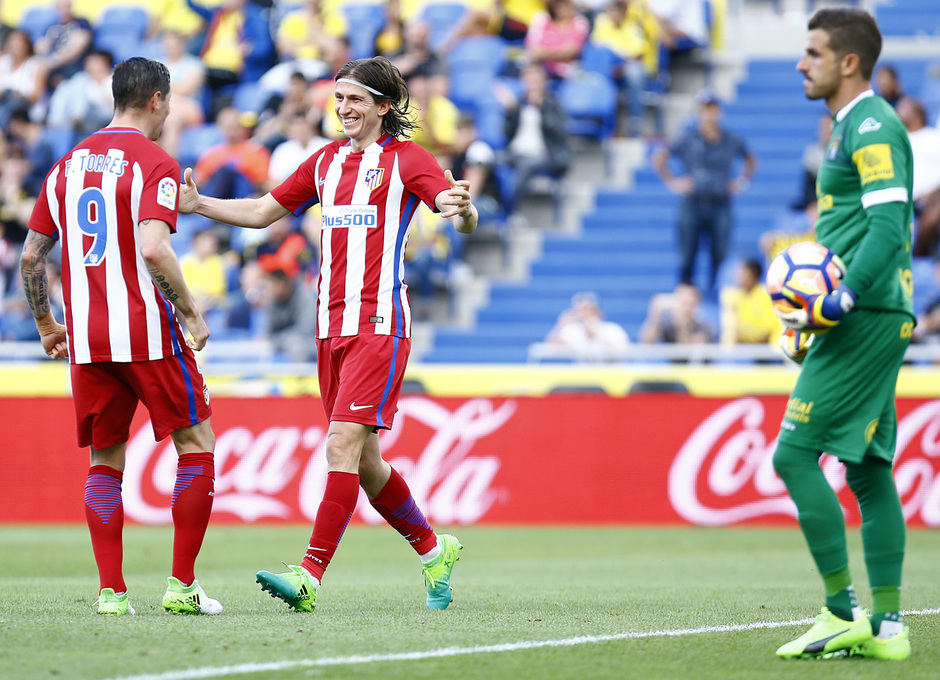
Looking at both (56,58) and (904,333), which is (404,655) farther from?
(56,58)

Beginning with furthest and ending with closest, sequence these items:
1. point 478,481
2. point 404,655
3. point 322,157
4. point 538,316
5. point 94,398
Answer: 1. point 538,316
2. point 478,481
3. point 322,157
4. point 94,398
5. point 404,655

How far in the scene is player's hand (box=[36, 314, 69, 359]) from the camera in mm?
5750

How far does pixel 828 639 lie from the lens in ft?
14.8

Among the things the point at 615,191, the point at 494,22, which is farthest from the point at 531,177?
the point at 494,22

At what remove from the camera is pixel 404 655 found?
4.34 m

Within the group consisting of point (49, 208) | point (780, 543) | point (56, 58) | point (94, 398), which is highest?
point (56, 58)

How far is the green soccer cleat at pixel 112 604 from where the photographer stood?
5.35m

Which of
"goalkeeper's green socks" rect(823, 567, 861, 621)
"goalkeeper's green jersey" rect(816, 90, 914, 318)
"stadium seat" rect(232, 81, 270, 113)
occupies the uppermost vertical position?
"stadium seat" rect(232, 81, 270, 113)

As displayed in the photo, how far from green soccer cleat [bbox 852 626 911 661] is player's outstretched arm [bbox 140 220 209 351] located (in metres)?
2.84

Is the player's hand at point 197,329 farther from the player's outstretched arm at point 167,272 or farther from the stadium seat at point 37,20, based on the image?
the stadium seat at point 37,20

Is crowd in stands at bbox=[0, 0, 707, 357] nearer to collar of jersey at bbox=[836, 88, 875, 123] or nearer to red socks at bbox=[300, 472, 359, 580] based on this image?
red socks at bbox=[300, 472, 359, 580]

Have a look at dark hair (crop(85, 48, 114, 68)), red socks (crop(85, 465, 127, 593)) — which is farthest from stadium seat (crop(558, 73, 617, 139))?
red socks (crop(85, 465, 127, 593))

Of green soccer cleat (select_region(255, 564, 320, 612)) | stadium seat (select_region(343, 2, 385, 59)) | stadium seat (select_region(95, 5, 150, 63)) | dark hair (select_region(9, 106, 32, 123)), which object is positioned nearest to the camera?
green soccer cleat (select_region(255, 564, 320, 612))

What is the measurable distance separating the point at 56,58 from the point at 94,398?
47.2 ft
